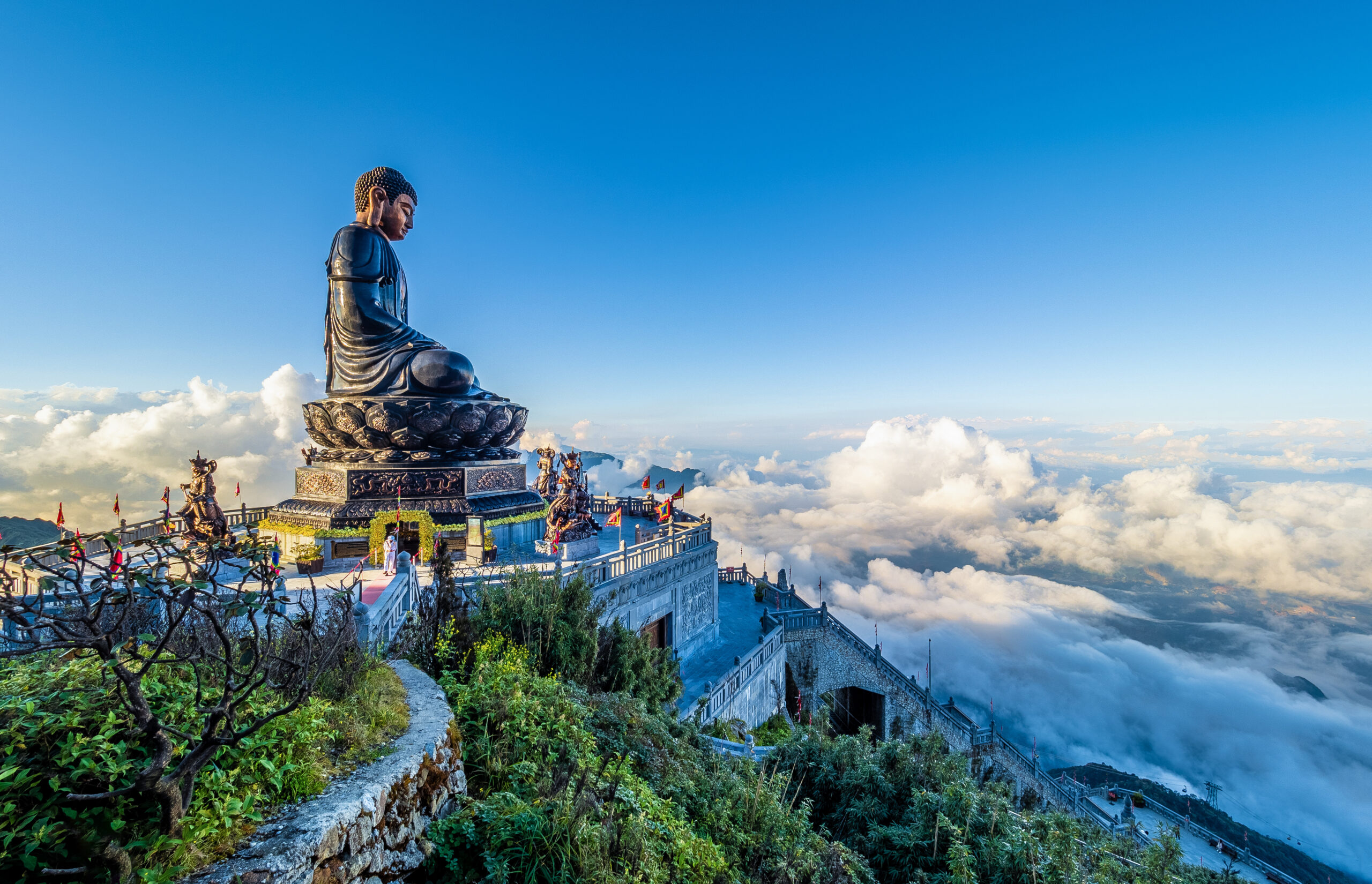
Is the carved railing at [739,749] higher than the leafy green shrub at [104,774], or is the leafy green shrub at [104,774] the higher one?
the leafy green shrub at [104,774]

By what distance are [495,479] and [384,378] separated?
5.22 metres

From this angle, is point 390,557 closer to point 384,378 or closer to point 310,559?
point 310,559

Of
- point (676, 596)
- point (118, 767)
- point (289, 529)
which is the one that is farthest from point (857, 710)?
point (118, 767)

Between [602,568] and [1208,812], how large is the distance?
3976 cm

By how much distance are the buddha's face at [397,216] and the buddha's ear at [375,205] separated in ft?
0.34

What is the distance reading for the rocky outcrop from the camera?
137 inches

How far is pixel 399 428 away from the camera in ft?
67.5

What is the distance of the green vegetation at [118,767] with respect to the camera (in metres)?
3.14

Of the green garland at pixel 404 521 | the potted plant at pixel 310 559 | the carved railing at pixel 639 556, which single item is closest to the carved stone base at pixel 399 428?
the green garland at pixel 404 521

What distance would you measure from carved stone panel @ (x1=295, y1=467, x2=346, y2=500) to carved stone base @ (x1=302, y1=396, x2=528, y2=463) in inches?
25.4

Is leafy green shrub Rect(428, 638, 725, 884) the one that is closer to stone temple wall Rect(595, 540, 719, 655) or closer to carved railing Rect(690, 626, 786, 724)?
stone temple wall Rect(595, 540, 719, 655)

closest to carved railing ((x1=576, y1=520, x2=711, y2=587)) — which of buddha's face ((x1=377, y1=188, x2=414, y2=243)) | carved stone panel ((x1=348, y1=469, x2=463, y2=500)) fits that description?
carved stone panel ((x1=348, y1=469, x2=463, y2=500))

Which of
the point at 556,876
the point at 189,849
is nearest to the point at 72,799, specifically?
the point at 189,849

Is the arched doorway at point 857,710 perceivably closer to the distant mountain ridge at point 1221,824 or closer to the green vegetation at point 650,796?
the distant mountain ridge at point 1221,824
